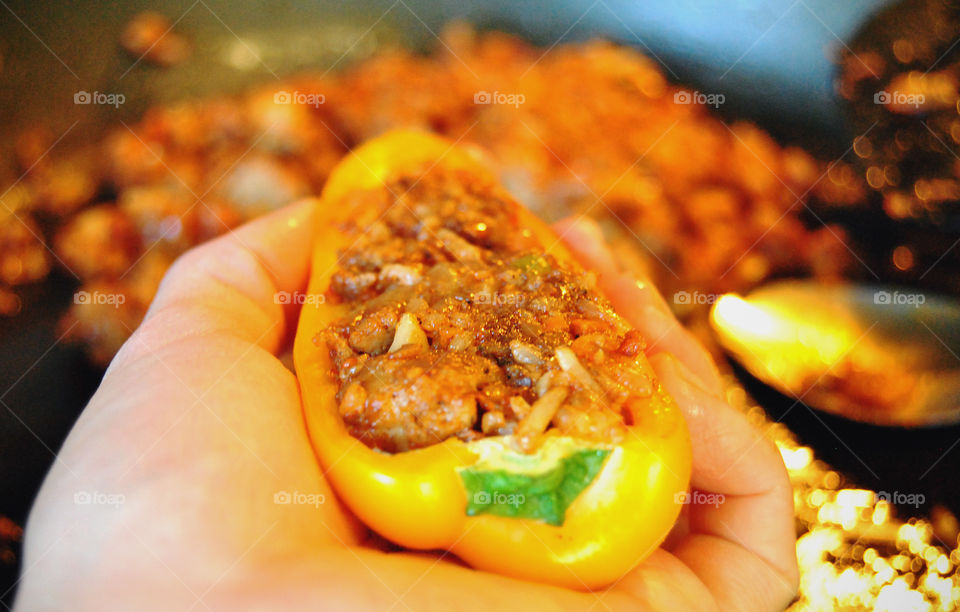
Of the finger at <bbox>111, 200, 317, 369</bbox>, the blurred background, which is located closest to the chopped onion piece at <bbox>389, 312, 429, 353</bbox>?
the finger at <bbox>111, 200, 317, 369</bbox>

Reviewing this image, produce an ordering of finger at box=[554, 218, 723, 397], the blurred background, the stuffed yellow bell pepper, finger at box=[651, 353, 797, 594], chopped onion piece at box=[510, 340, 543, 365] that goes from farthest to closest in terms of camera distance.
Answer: the blurred background < finger at box=[554, 218, 723, 397] < finger at box=[651, 353, 797, 594] < chopped onion piece at box=[510, 340, 543, 365] < the stuffed yellow bell pepper

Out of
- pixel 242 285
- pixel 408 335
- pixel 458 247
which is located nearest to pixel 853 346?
pixel 458 247

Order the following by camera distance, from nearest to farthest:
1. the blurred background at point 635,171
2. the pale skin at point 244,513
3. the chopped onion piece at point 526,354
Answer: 1. the pale skin at point 244,513
2. the chopped onion piece at point 526,354
3. the blurred background at point 635,171

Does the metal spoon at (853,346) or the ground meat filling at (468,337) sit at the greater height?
the ground meat filling at (468,337)

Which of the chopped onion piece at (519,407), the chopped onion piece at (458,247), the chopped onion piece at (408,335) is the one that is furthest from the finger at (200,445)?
the chopped onion piece at (458,247)

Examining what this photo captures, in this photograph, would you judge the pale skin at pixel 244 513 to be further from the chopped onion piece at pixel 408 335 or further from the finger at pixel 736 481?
the chopped onion piece at pixel 408 335

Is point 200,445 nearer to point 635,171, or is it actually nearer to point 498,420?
point 498,420

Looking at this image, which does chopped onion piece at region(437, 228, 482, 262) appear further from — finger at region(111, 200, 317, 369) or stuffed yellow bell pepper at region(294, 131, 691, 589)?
finger at region(111, 200, 317, 369)

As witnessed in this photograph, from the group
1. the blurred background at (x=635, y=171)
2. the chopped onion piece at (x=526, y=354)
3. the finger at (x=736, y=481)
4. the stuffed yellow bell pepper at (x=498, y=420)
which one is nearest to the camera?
the stuffed yellow bell pepper at (x=498, y=420)
